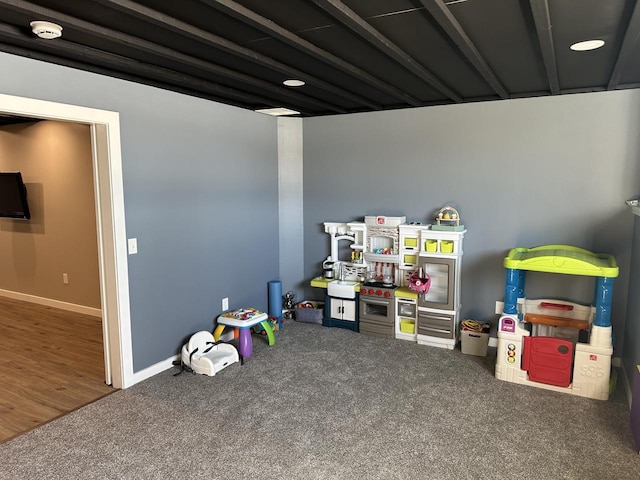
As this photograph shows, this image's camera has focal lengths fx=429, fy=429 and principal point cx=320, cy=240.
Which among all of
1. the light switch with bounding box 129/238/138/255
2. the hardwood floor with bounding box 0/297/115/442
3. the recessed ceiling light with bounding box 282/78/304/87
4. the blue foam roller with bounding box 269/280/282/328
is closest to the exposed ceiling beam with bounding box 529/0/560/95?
the recessed ceiling light with bounding box 282/78/304/87

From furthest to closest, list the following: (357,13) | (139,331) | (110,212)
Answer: (139,331) → (110,212) → (357,13)

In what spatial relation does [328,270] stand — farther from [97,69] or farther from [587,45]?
[587,45]

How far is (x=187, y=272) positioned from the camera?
3.83 meters

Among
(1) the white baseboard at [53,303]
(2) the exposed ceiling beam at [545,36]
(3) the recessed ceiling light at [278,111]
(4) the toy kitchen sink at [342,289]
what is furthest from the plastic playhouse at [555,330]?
(1) the white baseboard at [53,303]

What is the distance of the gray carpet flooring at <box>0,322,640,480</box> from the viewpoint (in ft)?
7.83

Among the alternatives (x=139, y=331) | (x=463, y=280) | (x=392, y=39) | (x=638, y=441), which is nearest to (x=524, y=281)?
(x=463, y=280)

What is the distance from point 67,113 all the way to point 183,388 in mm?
2136

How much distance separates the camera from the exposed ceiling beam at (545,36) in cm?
198

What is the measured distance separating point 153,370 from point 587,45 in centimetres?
387

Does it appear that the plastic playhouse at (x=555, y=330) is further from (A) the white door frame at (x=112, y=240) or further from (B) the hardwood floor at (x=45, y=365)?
(B) the hardwood floor at (x=45, y=365)

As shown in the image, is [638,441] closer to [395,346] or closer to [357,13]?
[395,346]

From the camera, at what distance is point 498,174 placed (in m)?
4.11

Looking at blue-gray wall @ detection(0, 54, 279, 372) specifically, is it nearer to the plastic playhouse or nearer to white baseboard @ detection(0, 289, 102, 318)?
white baseboard @ detection(0, 289, 102, 318)

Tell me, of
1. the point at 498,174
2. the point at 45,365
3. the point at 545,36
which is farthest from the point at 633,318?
the point at 45,365
